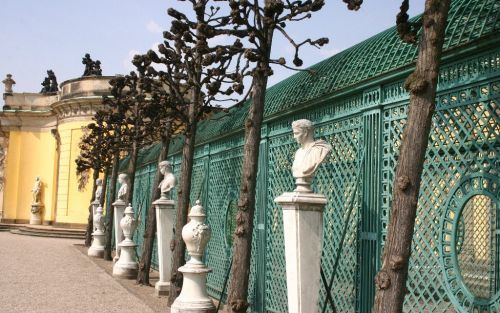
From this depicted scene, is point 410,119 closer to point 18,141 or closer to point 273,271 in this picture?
point 273,271

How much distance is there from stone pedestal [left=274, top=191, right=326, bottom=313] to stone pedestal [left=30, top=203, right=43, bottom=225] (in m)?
33.2

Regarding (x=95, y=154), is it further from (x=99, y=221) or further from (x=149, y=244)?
(x=149, y=244)

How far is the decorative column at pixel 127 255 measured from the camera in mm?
12703

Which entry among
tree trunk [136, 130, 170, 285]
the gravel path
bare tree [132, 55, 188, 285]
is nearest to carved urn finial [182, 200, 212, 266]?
the gravel path

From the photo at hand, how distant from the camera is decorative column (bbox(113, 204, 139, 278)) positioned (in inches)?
500

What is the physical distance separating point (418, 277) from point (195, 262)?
12.6 feet

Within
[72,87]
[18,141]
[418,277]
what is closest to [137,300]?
[418,277]

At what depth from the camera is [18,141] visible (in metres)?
38.2

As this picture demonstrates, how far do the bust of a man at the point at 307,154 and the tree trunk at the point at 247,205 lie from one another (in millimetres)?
1221

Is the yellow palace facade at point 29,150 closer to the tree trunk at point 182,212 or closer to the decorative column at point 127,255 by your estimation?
the decorative column at point 127,255

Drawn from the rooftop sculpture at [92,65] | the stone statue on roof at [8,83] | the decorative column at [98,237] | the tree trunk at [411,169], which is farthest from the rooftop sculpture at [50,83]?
the tree trunk at [411,169]

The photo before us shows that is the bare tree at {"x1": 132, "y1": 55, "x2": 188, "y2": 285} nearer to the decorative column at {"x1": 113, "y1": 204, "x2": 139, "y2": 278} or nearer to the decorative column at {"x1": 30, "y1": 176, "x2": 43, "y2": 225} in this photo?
the decorative column at {"x1": 113, "y1": 204, "x2": 139, "y2": 278}

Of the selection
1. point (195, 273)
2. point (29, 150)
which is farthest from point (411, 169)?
point (29, 150)

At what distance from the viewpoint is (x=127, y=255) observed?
1296 cm
